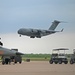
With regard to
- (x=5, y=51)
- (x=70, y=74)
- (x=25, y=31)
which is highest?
(x=25, y=31)

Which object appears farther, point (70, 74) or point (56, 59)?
point (56, 59)

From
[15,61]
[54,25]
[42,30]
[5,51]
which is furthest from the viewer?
[54,25]

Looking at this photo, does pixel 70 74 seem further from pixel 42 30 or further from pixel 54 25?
pixel 54 25

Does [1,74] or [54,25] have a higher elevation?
[54,25]

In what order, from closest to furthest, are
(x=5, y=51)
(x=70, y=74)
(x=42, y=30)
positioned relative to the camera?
1. (x=70, y=74)
2. (x=5, y=51)
3. (x=42, y=30)

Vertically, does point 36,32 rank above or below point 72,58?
above

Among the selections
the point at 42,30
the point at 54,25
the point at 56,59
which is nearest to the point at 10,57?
the point at 56,59

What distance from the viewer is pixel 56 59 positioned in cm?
6062

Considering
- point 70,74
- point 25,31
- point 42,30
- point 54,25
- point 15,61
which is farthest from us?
point 54,25

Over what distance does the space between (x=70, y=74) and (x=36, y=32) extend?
4297 inches

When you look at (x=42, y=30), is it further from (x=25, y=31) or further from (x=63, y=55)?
(x=63, y=55)

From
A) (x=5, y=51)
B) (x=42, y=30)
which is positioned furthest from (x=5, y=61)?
(x=42, y=30)

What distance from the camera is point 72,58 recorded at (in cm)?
6034

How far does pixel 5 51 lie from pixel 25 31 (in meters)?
79.1
